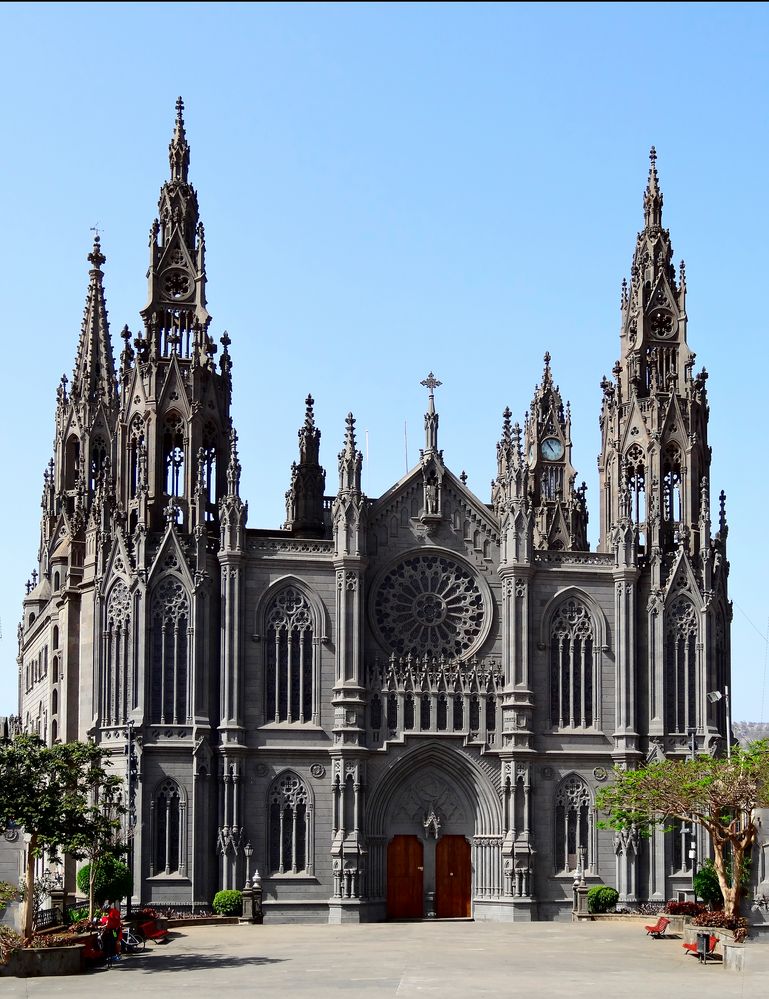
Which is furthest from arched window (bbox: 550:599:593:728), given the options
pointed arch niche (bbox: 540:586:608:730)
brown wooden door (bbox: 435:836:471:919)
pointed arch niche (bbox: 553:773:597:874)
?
brown wooden door (bbox: 435:836:471:919)

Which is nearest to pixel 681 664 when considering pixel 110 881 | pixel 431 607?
pixel 431 607

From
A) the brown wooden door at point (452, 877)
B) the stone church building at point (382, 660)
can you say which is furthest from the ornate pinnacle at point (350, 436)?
the brown wooden door at point (452, 877)

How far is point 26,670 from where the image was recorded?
342 feet

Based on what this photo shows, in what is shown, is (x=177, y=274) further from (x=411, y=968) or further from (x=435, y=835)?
(x=411, y=968)

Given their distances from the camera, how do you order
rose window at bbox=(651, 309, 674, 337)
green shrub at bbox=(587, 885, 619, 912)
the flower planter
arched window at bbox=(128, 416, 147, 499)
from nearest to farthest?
the flower planter < green shrub at bbox=(587, 885, 619, 912) < arched window at bbox=(128, 416, 147, 499) < rose window at bbox=(651, 309, 674, 337)

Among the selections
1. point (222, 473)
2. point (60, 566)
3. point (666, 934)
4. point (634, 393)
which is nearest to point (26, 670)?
point (60, 566)

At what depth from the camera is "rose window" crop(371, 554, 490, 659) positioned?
2874 inches

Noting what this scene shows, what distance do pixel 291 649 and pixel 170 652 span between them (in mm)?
4964

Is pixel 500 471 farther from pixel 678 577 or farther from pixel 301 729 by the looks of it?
pixel 301 729

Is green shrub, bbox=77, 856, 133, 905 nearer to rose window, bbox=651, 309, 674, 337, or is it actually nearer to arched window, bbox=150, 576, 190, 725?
arched window, bbox=150, 576, 190, 725

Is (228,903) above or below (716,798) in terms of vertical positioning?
below

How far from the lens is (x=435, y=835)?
72.1 m

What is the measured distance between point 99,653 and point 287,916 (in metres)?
12.7

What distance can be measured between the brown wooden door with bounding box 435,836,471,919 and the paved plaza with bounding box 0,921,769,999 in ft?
26.5
